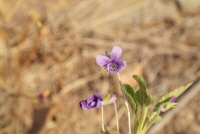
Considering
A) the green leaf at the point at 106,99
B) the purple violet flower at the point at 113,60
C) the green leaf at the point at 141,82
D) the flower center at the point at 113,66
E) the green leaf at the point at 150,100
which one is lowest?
the green leaf at the point at 150,100

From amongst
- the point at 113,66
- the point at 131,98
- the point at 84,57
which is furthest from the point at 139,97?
the point at 84,57

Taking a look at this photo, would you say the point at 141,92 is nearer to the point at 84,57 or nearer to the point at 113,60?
the point at 113,60

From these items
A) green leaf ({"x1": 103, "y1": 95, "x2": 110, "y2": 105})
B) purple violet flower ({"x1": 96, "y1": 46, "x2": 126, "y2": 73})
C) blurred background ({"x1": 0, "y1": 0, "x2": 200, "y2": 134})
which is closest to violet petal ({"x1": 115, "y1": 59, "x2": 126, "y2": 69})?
purple violet flower ({"x1": 96, "y1": 46, "x2": 126, "y2": 73})

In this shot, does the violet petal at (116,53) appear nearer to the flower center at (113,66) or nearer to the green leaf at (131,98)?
the flower center at (113,66)

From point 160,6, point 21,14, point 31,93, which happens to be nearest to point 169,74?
point 160,6

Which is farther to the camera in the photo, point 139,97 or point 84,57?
point 84,57

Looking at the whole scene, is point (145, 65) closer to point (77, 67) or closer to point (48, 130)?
point (77, 67)

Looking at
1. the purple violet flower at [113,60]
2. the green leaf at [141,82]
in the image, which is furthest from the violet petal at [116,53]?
the green leaf at [141,82]

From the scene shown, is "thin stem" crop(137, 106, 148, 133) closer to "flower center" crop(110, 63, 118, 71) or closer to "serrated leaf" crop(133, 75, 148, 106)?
"serrated leaf" crop(133, 75, 148, 106)

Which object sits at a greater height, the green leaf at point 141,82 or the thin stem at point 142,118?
the green leaf at point 141,82
